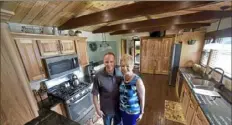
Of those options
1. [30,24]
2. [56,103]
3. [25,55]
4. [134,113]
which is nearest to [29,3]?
[30,24]

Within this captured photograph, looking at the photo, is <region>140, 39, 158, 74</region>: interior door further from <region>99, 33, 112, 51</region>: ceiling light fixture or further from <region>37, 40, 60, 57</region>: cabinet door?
<region>37, 40, 60, 57</region>: cabinet door

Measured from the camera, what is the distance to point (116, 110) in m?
1.44

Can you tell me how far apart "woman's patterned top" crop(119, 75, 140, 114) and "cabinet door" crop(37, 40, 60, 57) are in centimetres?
148

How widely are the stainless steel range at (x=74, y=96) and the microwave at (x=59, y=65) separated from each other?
1.13ft

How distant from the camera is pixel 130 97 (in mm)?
1230

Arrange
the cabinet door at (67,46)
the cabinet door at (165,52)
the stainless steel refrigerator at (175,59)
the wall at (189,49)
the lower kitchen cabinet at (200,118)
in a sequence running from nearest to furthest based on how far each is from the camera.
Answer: the lower kitchen cabinet at (200,118)
the cabinet door at (67,46)
the wall at (189,49)
the stainless steel refrigerator at (175,59)
the cabinet door at (165,52)

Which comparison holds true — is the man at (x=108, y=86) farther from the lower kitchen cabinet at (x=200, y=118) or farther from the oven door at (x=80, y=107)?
the lower kitchen cabinet at (x=200, y=118)

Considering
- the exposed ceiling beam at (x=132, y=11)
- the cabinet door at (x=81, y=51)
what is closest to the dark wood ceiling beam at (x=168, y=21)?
the exposed ceiling beam at (x=132, y=11)

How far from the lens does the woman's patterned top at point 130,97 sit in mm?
1209

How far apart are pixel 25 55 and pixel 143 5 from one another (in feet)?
6.51

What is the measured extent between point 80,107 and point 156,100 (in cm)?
213

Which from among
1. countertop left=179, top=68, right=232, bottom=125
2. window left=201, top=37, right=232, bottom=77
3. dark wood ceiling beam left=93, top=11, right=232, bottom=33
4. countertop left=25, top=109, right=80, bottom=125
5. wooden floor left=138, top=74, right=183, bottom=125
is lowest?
wooden floor left=138, top=74, right=183, bottom=125

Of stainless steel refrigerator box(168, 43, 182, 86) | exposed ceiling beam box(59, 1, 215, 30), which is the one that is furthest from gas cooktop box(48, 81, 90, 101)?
stainless steel refrigerator box(168, 43, 182, 86)

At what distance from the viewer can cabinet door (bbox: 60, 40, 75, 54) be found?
2.05 metres
